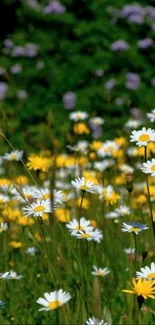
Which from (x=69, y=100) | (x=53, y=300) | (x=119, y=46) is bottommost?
(x=53, y=300)

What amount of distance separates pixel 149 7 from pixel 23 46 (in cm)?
118

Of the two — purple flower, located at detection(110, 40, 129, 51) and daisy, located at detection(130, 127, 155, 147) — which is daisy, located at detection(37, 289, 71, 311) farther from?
purple flower, located at detection(110, 40, 129, 51)

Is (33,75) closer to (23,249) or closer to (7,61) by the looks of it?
(7,61)

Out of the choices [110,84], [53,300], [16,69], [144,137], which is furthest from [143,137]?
[16,69]

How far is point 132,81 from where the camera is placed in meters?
5.34

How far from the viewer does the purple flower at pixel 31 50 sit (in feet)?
18.1

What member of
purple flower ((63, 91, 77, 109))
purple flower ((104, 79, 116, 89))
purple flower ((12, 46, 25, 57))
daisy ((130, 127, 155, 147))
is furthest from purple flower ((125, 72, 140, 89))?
daisy ((130, 127, 155, 147))

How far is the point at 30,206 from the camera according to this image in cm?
140

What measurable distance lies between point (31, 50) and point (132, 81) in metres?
0.89

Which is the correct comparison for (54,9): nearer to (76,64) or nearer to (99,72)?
(76,64)

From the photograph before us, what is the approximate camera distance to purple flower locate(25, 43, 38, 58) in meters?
5.52

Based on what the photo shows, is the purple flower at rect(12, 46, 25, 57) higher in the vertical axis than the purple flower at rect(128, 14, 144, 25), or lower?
lower

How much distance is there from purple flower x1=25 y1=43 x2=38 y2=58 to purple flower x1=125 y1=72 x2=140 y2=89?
807 mm

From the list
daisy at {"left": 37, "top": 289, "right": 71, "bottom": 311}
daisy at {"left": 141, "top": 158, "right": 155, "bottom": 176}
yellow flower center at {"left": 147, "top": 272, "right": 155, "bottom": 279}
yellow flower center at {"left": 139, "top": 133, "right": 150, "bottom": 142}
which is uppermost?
yellow flower center at {"left": 139, "top": 133, "right": 150, "bottom": 142}
